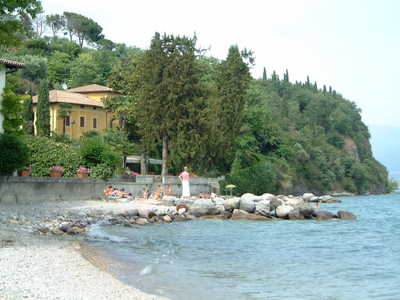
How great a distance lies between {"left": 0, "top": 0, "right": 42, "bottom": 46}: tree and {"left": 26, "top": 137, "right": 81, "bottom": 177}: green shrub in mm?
12940

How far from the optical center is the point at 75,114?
195ft

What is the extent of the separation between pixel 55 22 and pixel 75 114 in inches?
2497

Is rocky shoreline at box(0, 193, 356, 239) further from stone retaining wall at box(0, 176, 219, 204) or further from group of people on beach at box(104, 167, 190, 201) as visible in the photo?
group of people on beach at box(104, 167, 190, 201)

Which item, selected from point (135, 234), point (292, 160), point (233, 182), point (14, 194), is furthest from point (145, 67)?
point (292, 160)

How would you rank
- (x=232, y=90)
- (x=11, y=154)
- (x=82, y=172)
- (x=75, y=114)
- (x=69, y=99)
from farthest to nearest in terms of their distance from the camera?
(x=75, y=114)
(x=69, y=99)
(x=232, y=90)
(x=82, y=172)
(x=11, y=154)

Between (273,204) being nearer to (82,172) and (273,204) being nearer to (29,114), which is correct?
(82,172)

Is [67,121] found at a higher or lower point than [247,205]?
higher

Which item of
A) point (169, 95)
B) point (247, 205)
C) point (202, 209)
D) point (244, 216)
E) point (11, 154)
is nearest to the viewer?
point (11, 154)

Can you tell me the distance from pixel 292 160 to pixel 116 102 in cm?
3813

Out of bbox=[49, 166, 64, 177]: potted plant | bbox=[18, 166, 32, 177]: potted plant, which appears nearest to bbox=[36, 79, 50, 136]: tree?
bbox=[49, 166, 64, 177]: potted plant

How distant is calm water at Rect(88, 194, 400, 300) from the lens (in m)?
11.1

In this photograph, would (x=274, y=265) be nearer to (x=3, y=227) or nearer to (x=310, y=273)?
(x=310, y=273)

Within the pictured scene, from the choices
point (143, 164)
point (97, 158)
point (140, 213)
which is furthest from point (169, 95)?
point (140, 213)

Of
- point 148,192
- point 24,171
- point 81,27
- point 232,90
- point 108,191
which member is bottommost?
point 148,192
